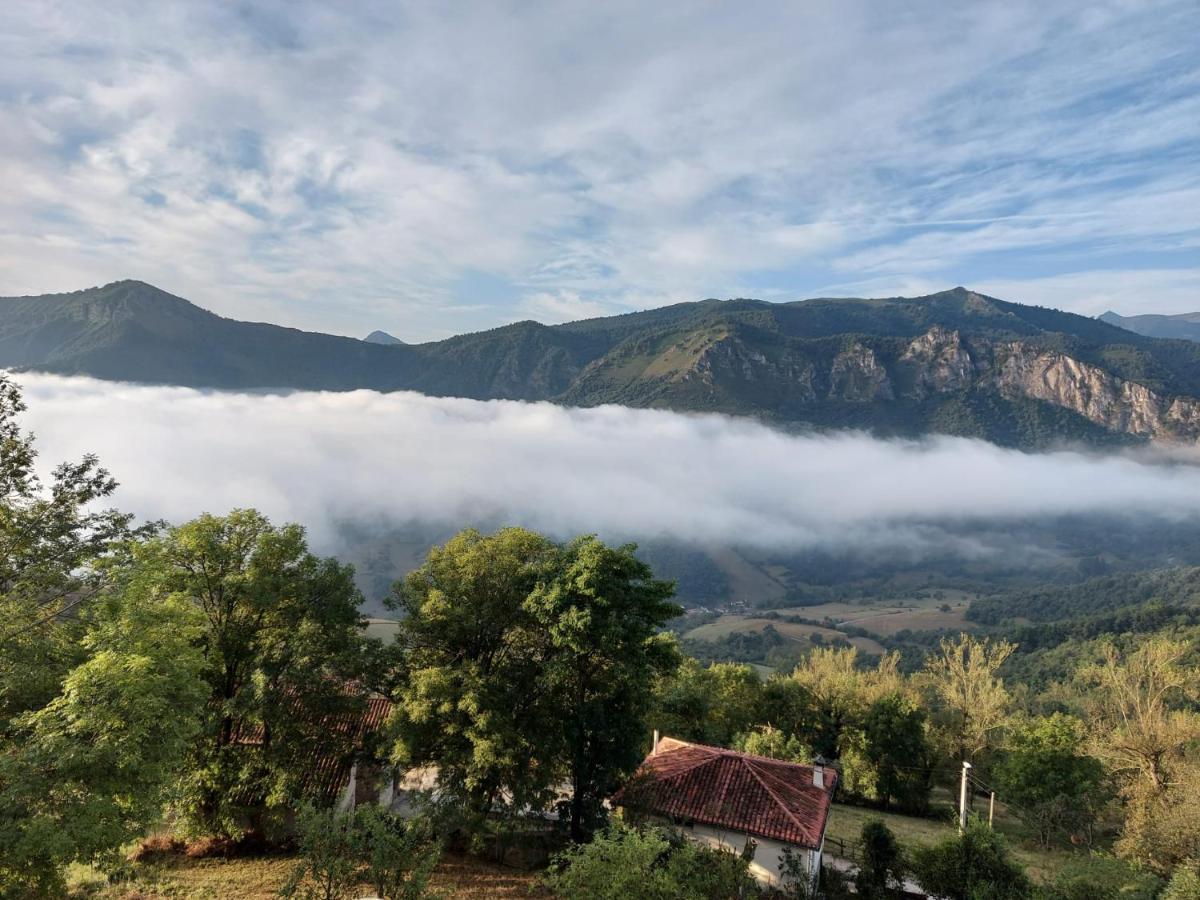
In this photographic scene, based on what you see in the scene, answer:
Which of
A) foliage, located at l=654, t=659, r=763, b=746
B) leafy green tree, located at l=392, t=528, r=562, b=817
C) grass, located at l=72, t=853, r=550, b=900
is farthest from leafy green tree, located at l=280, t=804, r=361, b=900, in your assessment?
foliage, located at l=654, t=659, r=763, b=746

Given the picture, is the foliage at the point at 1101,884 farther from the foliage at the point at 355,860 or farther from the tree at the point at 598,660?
the foliage at the point at 355,860

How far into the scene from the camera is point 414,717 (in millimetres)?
21375

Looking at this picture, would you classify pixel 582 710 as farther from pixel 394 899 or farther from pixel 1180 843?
pixel 1180 843

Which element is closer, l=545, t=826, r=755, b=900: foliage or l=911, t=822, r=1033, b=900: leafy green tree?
l=545, t=826, r=755, b=900: foliage

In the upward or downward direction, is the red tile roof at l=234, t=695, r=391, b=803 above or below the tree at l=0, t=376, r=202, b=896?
below

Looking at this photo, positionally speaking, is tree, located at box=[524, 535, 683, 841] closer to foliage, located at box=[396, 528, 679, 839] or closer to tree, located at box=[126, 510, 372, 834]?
foliage, located at box=[396, 528, 679, 839]

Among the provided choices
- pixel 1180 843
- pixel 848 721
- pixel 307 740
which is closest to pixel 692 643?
pixel 848 721

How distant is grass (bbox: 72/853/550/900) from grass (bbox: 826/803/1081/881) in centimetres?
2058

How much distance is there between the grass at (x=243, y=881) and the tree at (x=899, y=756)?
35.8 m

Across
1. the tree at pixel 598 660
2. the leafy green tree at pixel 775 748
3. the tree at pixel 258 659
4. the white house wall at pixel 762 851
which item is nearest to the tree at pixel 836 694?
the leafy green tree at pixel 775 748

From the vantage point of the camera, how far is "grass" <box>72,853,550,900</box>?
18.6 m

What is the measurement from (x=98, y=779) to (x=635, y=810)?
2003 centimetres

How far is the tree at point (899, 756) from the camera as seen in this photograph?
49.4 meters

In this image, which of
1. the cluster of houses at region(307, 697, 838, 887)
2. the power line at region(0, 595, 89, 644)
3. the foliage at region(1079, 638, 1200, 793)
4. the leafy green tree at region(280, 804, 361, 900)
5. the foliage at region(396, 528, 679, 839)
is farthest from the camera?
the foliage at region(1079, 638, 1200, 793)
